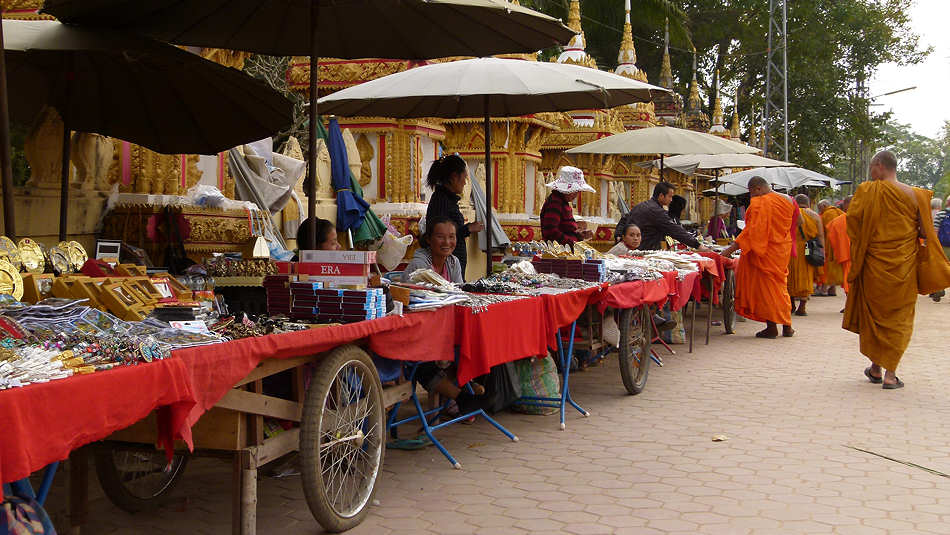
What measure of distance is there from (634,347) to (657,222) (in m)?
3.13

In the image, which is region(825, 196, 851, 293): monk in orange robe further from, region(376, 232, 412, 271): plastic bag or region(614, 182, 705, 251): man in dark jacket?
region(376, 232, 412, 271): plastic bag

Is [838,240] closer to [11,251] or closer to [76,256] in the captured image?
[76,256]

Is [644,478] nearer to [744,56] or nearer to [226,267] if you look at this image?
[226,267]

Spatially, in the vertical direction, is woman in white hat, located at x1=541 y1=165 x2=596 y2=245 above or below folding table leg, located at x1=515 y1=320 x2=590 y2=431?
above

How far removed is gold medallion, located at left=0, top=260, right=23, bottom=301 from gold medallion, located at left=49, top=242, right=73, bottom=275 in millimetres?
585

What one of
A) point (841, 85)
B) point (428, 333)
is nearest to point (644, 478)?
point (428, 333)

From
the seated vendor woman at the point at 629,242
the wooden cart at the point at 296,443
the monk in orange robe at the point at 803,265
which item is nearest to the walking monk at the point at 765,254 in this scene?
the seated vendor woman at the point at 629,242

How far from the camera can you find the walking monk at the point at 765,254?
34.6ft

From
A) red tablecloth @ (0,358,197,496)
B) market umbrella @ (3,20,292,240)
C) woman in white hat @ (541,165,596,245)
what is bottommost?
red tablecloth @ (0,358,197,496)

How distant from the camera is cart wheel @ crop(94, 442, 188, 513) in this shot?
13.5ft

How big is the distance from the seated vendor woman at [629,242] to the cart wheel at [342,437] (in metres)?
5.62

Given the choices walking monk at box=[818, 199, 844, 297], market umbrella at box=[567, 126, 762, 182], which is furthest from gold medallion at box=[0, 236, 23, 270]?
walking monk at box=[818, 199, 844, 297]

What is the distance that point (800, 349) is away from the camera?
33.5ft

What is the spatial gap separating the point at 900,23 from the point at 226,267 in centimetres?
3963
